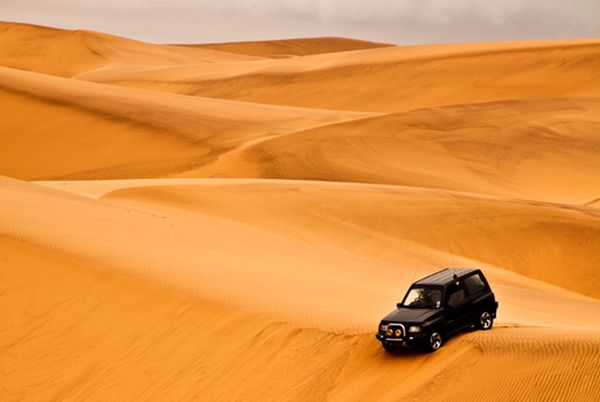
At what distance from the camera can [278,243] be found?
57.4ft

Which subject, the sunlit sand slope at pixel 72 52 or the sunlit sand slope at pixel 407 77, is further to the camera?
the sunlit sand slope at pixel 72 52

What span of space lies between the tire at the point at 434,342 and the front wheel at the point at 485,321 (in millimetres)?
735

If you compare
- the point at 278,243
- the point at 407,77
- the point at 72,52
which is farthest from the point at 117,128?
the point at 72,52

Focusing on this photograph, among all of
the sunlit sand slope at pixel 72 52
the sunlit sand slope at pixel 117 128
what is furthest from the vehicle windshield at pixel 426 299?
the sunlit sand slope at pixel 72 52

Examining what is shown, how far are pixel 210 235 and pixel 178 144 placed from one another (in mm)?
20819

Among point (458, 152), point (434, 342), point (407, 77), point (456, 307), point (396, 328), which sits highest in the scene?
point (407, 77)

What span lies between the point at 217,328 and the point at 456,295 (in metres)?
2.68

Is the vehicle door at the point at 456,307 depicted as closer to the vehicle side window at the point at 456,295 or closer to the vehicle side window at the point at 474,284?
the vehicle side window at the point at 456,295

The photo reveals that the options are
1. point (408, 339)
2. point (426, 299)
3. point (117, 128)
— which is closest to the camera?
point (408, 339)

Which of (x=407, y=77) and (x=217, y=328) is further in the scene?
(x=407, y=77)

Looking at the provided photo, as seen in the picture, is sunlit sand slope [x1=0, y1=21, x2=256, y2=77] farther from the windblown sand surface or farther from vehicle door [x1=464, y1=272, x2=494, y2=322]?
vehicle door [x1=464, y1=272, x2=494, y2=322]

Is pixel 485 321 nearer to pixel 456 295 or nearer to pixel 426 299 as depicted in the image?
pixel 456 295

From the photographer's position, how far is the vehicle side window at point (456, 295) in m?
10.0

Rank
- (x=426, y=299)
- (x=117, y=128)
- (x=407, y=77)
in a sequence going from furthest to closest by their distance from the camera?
(x=407, y=77)
(x=117, y=128)
(x=426, y=299)
